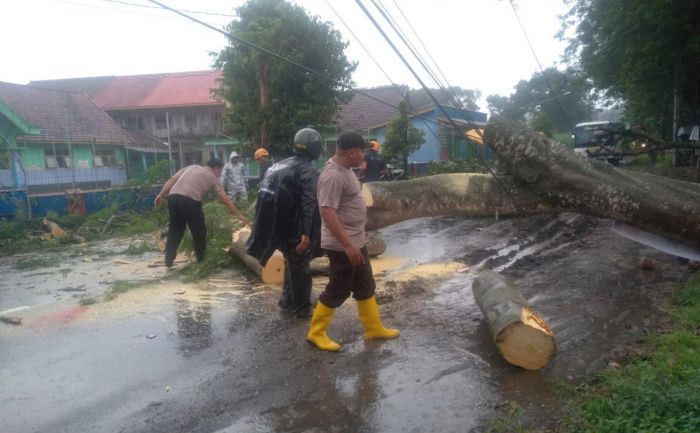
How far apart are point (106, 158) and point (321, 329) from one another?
23340 millimetres

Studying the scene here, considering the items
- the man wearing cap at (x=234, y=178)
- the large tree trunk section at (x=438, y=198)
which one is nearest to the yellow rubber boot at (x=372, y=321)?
the large tree trunk section at (x=438, y=198)

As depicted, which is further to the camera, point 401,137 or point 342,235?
point 401,137

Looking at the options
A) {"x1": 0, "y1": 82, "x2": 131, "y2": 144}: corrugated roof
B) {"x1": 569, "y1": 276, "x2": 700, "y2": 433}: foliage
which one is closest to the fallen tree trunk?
{"x1": 569, "y1": 276, "x2": 700, "y2": 433}: foliage

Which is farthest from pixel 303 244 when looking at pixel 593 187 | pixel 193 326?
pixel 593 187

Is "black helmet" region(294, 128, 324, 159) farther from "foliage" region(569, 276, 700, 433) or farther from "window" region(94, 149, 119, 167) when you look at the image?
"window" region(94, 149, 119, 167)

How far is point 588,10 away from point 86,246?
13.4m

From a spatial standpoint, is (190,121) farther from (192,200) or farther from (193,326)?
(193,326)

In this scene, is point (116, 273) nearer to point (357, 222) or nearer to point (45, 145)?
point (357, 222)

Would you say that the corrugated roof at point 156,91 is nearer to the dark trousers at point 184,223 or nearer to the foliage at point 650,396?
the dark trousers at point 184,223

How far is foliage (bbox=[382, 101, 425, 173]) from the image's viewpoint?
19.7m

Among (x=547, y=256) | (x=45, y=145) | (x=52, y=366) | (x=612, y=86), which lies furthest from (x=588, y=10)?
(x=45, y=145)

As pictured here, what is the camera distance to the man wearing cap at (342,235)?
4031 millimetres

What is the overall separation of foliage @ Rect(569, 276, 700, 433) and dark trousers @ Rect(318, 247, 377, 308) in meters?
1.79

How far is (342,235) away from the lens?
4008mm
